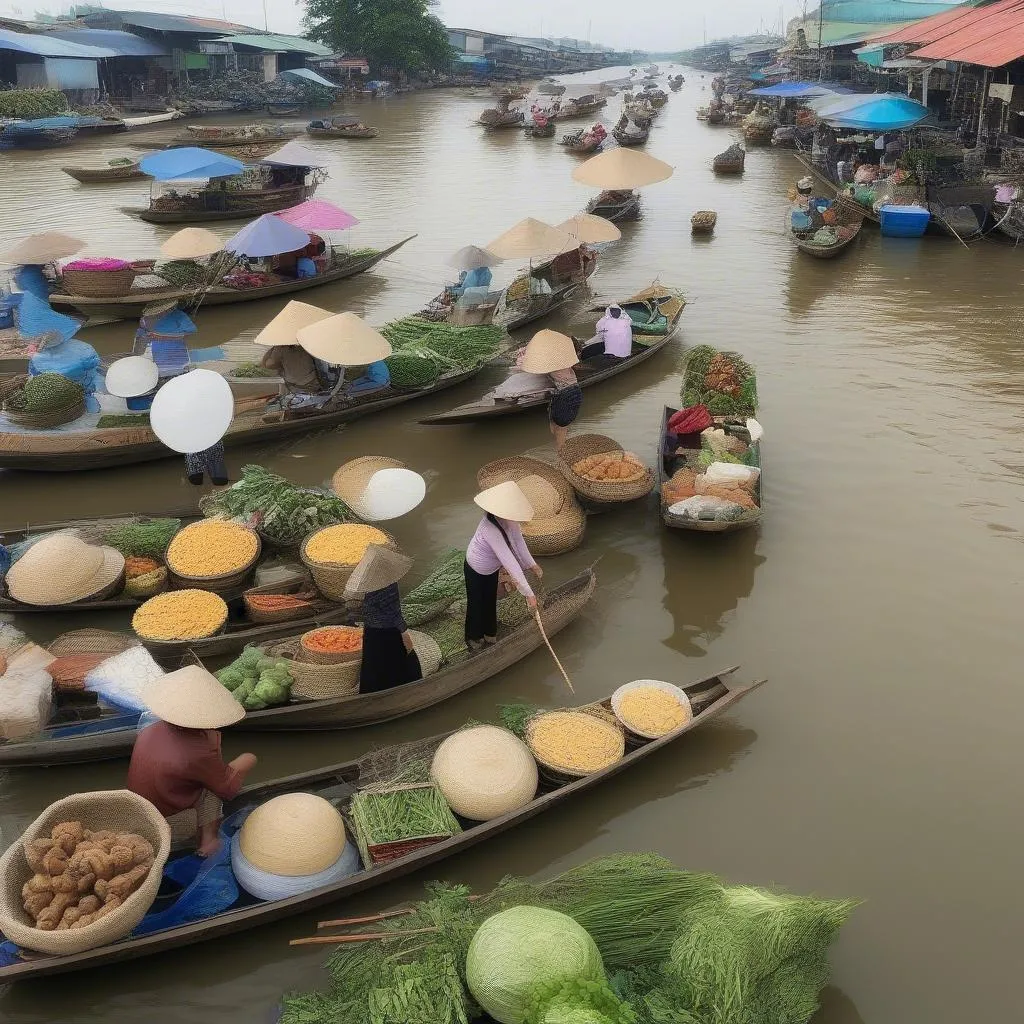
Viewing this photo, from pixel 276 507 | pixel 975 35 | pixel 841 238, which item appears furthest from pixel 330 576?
pixel 975 35

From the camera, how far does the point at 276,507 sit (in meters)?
6.02

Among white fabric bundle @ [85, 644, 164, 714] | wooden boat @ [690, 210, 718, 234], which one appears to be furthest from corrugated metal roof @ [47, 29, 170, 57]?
white fabric bundle @ [85, 644, 164, 714]

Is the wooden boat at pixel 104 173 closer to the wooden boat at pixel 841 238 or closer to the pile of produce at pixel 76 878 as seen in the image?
the wooden boat at pixel 841 238

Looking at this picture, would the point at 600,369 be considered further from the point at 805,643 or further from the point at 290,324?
the point at 805,643

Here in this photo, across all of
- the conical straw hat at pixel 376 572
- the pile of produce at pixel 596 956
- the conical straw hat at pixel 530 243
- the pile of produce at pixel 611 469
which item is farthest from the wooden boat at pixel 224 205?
the pile of produce at pixel 596 956

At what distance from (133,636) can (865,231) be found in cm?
1525

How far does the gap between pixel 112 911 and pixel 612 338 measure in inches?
294

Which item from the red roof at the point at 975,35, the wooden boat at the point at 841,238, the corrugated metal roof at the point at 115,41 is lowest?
the wooden boat at the point at 841,238

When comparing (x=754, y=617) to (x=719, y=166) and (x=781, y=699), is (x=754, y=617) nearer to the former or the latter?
(x=781, y=699)

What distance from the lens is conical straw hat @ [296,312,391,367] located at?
705cm

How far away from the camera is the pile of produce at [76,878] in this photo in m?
3.26

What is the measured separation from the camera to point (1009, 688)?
5285 mm

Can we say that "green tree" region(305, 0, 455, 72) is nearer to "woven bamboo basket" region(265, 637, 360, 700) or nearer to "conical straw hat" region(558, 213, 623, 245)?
"conical straw hat" region(558, 213, 623, 245)

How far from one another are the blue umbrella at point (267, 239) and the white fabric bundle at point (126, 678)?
5934 mm
